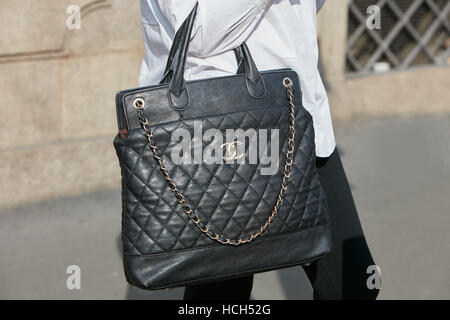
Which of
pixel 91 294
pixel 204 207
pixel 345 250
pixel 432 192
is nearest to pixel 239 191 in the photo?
pixel 204 207

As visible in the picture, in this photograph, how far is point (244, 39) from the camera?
183cm

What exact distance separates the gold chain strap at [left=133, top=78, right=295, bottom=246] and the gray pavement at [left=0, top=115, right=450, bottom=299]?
141 centimetres

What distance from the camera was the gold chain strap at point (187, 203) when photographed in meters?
1.74

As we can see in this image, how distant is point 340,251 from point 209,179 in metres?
0.52

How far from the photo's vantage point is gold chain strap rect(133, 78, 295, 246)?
1744 mm

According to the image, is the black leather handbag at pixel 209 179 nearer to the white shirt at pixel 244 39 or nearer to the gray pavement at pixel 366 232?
the white shirt at pixel 244 39

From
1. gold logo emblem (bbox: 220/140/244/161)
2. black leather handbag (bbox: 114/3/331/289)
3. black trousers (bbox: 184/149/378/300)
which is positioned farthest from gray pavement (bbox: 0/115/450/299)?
gold logo emblem (bbox: 220/140/244/161)

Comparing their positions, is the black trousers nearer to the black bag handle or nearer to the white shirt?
the white shirt

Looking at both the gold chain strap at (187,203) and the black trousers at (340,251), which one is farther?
the black trousers at (340,251)

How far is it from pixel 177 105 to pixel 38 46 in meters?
2.51

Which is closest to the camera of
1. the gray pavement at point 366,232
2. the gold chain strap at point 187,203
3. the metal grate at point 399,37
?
the gold chain strap at point 187,203

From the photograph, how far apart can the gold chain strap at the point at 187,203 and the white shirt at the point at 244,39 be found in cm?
11

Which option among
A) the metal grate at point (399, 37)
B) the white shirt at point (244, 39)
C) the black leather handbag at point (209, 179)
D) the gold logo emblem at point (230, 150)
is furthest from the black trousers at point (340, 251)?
the metal grate at point (399, 37)

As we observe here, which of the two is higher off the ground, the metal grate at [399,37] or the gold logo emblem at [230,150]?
the metal grate at [399,37]
